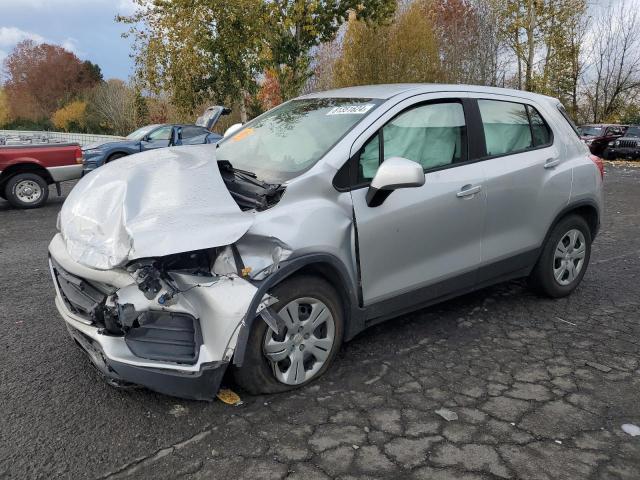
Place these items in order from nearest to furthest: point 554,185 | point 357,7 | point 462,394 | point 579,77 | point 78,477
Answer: point 78,477, point 462,394, point 554,185, point 357,7, point 579,77

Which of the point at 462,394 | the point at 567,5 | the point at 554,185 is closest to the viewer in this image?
the point at 462,394

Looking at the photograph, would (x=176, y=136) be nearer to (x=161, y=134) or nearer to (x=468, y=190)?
(x=161, y=134)

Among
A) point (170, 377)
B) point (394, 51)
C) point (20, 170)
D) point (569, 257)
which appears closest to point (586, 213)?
point (569, 257)

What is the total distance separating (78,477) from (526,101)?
13.1 ft

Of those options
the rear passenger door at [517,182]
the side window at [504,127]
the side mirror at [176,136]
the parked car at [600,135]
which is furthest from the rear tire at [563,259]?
the parked car at [600,135]

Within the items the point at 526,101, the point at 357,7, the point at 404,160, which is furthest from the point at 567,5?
the point at 404,160

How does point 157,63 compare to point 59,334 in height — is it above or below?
above

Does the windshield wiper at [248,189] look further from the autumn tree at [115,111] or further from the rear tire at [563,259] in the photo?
the autumn tree at [115,111]

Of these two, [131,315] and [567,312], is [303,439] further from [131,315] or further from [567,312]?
[567,312]

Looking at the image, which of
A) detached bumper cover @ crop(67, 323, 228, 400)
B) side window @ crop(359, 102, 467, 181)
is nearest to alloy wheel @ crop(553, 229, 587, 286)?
side window @ crop(359, 102, 467, 181)

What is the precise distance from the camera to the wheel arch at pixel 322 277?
2641 mm

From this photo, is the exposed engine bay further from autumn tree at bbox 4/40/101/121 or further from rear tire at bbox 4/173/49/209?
autumn tree at bbox 4/40/101/121

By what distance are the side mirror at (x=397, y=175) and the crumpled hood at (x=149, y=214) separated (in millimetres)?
793

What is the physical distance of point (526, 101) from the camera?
14.2 ft
